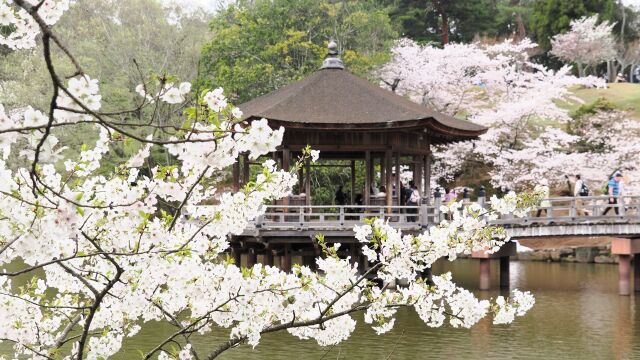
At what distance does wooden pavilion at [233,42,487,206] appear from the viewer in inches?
782

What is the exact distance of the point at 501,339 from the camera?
15.0 metres

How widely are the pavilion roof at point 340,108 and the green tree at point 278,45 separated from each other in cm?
570

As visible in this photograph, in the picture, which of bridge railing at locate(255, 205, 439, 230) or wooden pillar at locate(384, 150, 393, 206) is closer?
bridge railing at locate(255, 205, 439, 230)

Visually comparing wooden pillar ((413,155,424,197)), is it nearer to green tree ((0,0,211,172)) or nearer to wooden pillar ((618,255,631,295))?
wooden pillar ((618,255,631,295))

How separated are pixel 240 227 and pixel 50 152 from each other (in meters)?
→ 2.37

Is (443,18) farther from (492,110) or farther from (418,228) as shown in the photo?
(418,228)

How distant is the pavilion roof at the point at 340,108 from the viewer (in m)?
19.8

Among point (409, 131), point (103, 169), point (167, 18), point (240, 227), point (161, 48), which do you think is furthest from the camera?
point (167, 18)

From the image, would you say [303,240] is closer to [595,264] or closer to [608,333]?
[608,333]

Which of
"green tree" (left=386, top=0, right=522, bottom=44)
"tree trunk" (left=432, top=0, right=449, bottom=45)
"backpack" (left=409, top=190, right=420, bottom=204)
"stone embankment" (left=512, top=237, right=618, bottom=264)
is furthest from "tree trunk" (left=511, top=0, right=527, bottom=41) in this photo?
"backpack" (left=409, top=190, right=420, bottom=204)

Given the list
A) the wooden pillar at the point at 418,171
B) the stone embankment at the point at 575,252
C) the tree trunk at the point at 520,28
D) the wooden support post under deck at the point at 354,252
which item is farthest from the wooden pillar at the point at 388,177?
the tree trunk at the point at 520,28

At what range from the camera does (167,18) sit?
37.2m

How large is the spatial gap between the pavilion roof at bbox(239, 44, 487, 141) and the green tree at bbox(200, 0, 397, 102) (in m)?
5.70

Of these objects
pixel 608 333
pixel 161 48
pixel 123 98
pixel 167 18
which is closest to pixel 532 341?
pixel 608 333
